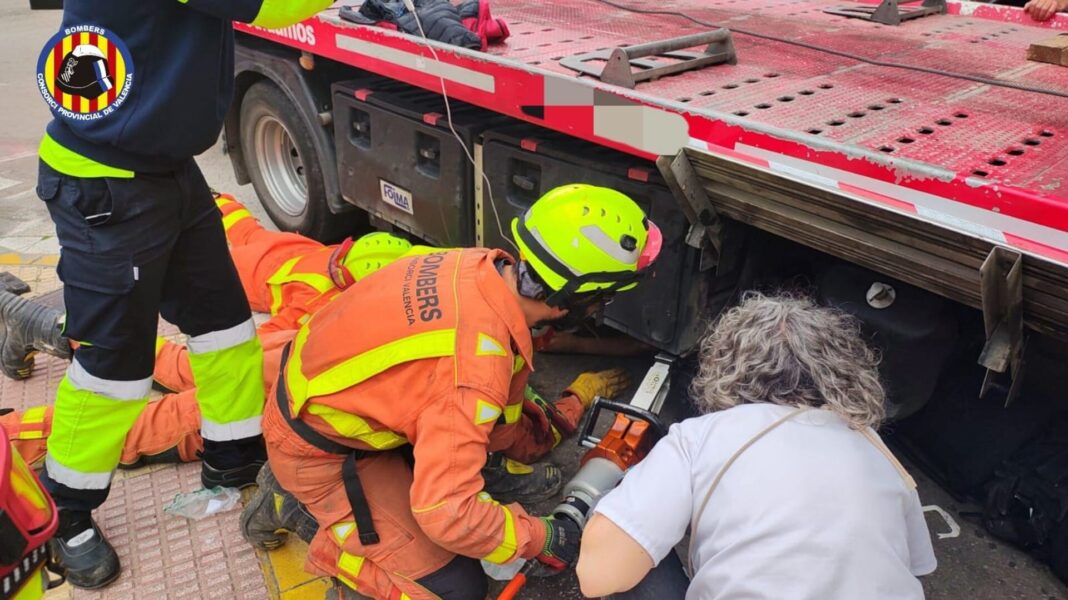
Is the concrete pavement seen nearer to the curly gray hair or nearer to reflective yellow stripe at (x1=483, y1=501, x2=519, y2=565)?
reflective yellow stripe at (x1=483, y1=501, x2=519, y2=565)

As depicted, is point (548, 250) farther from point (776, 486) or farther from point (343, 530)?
point (343, 530)

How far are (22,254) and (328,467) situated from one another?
3.30 m

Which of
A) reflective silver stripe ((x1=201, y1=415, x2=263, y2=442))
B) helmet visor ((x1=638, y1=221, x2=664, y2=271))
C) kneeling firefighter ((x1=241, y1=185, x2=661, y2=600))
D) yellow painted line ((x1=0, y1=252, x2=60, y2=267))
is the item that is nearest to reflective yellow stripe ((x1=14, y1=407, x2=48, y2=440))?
reflective silver stripe ((x1=201, y1=415, x2=263, y2=442))

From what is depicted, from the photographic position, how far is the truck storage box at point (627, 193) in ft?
7.76

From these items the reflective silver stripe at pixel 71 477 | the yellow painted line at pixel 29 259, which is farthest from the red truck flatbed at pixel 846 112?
the yellow painted line at pixel 29 259

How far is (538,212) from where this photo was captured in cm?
198

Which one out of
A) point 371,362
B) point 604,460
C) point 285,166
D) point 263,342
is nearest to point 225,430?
point 263,342

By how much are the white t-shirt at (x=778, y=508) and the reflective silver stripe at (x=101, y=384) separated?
4.85 feet

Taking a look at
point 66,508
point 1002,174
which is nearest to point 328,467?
point 66,508

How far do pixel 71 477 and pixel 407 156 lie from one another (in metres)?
1.68

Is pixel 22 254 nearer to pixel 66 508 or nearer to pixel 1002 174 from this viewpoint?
pixel 66 508

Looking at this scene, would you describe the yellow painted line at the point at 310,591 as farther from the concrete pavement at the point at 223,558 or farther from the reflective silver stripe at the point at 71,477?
the reflective silver stripe at the point at 71,477

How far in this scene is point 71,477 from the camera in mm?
2281

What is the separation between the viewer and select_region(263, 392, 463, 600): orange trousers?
216 centimetres
